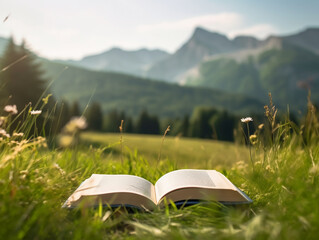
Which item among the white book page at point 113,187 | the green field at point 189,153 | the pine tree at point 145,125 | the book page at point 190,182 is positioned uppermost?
the book page at point 190,182

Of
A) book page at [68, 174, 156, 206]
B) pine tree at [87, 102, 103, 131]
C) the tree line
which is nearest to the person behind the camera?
book page at [68, 174, 156, 206]

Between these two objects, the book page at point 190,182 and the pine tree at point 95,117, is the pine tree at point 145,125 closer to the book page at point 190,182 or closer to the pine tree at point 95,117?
the pine tree at point 95,117

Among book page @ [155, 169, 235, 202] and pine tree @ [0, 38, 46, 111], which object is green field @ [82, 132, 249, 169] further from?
pine tree @ [0, 38, 46, 111]

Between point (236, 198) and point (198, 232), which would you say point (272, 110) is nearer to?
point (236, 198)

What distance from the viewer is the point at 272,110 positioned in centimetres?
263

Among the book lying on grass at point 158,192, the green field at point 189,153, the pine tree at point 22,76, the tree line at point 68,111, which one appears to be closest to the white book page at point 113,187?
the book lying on grass at point 158,192

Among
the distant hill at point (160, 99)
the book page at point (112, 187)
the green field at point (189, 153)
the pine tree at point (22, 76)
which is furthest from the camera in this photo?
the distant hill at point (160, 99)

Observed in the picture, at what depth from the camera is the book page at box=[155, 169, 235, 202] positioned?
215 cm

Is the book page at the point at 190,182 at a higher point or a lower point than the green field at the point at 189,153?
higher

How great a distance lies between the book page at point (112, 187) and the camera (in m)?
2.05

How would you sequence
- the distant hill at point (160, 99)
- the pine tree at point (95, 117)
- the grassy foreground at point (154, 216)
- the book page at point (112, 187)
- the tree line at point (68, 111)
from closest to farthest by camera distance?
1. the grassy foreground at point (154, 216)
2. the book page at point (112, 187)
3. the tree line at point (68, 111)
4. the pine tree at point (95, 117)
5. the distant hill at point (160, 99)

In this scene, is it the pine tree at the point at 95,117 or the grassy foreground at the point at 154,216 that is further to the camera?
the pine tree at the point at 95,117

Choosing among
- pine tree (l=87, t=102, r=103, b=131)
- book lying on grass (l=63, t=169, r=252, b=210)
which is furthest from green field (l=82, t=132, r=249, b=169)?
pine tree (l=87, t=102, r=103, b=131)

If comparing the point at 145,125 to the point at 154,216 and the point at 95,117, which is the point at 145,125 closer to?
the point at 95,117
